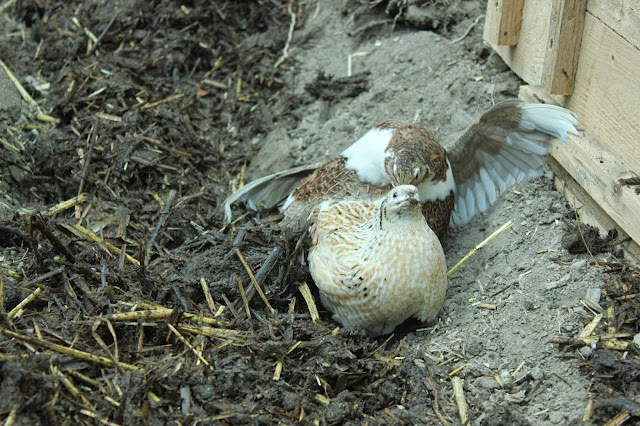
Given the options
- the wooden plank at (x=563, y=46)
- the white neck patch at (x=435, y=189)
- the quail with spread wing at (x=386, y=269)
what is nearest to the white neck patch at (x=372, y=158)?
the white neck patch at (x=435, y=189)

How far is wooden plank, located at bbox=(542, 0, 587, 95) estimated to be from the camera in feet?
12.6

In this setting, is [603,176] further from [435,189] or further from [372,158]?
[372,158]

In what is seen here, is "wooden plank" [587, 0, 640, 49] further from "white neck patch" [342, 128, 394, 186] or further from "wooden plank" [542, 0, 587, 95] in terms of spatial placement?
"white neck patch" [342, 128, 394, 186]

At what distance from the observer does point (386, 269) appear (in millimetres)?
3432

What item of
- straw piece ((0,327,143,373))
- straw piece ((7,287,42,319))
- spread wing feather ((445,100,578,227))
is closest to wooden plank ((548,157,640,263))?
spread wing feather ((445,100,578,227))

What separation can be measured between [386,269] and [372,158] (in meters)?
0.89

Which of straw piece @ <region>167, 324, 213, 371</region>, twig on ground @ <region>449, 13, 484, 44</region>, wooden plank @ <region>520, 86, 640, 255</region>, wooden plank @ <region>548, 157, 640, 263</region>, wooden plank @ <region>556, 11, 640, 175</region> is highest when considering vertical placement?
wooden plank @ <region>556, 11, 640, 175</region>

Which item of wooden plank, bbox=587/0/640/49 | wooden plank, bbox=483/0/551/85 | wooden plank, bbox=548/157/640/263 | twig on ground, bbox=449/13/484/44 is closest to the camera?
wooden plank, bbox=587/0/640/49

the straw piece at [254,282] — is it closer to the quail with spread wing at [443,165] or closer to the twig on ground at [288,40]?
the quail with spread wing at [443,165]

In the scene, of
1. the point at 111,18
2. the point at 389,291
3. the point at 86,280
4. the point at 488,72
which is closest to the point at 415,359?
the point at 389,291

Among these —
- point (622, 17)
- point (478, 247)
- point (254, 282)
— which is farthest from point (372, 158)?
point (622, 17)

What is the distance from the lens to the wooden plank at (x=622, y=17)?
11.0ft

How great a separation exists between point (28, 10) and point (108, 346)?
405 cm

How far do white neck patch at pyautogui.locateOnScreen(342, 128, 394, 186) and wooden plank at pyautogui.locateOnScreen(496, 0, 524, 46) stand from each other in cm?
114
